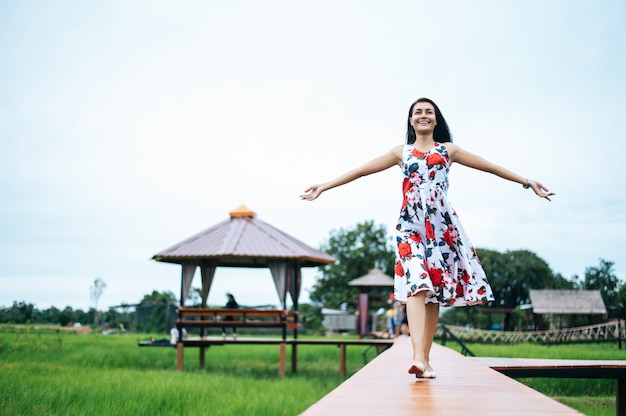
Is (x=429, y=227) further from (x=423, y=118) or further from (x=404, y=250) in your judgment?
(x=423, y=118)

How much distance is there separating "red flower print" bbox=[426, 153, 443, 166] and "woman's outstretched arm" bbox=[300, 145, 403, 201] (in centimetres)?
18

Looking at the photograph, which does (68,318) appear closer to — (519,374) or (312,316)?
(519,374)

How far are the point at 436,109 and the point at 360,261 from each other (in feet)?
131

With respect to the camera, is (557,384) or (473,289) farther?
(557,384)

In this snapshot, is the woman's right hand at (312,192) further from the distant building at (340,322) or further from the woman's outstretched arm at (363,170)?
the distant building at (340,322)

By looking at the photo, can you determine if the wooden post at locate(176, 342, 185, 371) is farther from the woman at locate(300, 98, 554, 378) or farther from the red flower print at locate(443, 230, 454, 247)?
the red flower print at locate(443, 230, 454, 247)

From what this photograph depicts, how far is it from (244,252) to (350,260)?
3158 cm

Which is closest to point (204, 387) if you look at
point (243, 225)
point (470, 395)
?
point (470, 395)

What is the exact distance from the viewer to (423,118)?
390 cm

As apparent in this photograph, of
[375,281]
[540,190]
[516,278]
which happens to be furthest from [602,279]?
[540,190]

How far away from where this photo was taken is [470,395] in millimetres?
2699

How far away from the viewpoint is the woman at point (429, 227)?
3.61 metres

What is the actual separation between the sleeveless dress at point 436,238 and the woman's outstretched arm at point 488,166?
9cm

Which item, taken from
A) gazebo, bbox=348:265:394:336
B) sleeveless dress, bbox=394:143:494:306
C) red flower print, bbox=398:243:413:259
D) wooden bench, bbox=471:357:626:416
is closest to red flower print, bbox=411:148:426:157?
sleeveless dress, bbox=394:143:494:306
